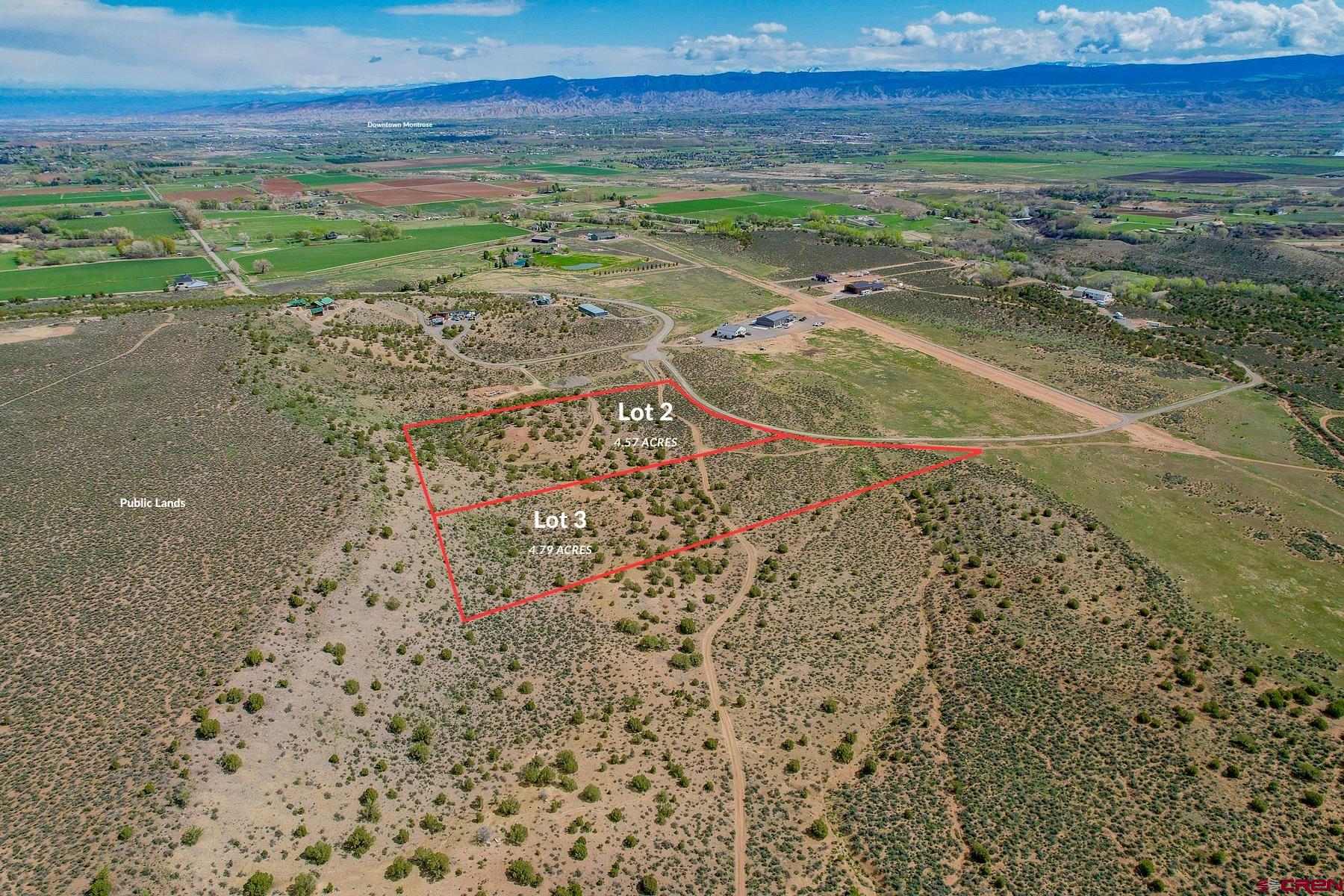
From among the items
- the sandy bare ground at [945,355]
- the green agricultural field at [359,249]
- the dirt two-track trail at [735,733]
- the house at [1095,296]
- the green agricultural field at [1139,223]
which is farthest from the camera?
the green agricultural field at [1139,223]

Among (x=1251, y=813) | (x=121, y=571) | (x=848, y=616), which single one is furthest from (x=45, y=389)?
(x=1251, y=813)

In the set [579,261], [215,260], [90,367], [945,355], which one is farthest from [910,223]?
[90,367]

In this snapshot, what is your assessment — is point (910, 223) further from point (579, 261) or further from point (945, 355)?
point (945, 355)

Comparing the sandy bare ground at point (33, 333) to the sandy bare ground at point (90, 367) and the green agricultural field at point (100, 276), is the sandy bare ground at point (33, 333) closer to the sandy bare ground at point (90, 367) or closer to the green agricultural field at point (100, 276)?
the sandy bare ground at point (90, 367)

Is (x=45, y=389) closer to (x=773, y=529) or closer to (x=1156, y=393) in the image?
(x=773, y=529)

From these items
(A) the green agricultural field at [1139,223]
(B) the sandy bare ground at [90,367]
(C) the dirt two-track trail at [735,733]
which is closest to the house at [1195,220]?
(A) the green agricultural field at [1139,223]
